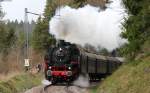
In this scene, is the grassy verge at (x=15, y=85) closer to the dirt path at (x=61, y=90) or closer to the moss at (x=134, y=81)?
the dirt path at (x=61, y=90)

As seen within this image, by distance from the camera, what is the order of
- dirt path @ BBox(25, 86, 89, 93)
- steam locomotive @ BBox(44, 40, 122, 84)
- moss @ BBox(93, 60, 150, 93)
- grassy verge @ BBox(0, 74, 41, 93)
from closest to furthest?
moss @ BBox(93, 60, 150, 93) < dirt path @ BBox(25, 86, 89, 93) < grassy verge @ BBox(0, 74, 41, 93) < steam locomotive @ BBox(44, 40, 122, 84)

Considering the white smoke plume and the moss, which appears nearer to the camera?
the moss

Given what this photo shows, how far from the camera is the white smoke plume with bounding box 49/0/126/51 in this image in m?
30.8

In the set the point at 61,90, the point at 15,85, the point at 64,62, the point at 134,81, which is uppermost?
the point at 64,62

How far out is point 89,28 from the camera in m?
32.9

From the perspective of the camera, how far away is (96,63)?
34281 millimetres

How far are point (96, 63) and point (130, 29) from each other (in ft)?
33.6

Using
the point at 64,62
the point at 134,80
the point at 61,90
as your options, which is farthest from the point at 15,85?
the point at 134,80

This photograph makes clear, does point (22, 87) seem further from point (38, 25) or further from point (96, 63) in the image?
point (38, 25)

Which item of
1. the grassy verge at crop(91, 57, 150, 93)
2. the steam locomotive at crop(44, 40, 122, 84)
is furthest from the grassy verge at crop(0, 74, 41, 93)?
the grassy verge at crop(91, 57, 150, 93)

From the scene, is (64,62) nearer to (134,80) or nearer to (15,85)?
(15,85)

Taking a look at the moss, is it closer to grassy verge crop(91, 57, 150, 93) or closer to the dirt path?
grassy verge crop(91, 57, 150, 93)

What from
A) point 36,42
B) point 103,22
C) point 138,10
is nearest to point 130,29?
point 138,10

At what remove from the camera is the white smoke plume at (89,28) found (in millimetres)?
30806
